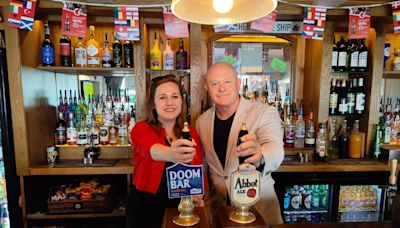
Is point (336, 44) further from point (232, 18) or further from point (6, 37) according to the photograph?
point (6, 37)

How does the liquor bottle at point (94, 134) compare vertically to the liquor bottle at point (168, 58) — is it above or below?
below

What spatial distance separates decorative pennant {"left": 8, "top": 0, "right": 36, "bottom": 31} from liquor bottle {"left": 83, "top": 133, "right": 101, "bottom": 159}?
0.96 meters

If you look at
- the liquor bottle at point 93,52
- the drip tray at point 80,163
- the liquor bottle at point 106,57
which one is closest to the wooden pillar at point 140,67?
the liquor bottle at point 106,57

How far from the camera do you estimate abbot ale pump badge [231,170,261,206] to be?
0.91m

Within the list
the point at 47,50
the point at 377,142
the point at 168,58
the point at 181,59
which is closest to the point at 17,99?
the point at 47,50

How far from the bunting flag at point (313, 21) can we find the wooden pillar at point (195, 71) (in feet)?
2.66

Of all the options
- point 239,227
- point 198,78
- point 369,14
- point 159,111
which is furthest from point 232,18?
point 369,14

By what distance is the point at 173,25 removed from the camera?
1868 mm

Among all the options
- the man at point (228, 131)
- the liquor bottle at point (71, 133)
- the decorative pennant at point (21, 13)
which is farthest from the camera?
the liquor bottle at point (71, 133)

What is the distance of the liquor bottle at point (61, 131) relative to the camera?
220 cm

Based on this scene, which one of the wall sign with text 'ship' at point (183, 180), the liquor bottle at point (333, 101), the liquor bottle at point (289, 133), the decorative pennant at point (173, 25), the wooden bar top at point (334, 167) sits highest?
the decorative pennant at point (173, 25)

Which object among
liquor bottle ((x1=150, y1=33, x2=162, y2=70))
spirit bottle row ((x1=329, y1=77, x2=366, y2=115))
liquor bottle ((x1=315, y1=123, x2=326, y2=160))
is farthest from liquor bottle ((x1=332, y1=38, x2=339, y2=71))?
liquor bottle ((x1=150, y1=33, x2=162, y2=70))

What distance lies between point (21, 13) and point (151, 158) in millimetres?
1386

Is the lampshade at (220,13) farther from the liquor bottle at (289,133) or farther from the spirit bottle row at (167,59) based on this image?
the liquor bottle at (289,133)
